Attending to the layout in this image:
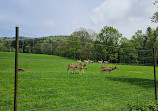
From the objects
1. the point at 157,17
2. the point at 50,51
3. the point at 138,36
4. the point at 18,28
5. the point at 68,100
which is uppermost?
the point at 138,36

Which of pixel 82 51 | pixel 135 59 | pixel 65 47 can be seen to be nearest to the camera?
pixel 65 47

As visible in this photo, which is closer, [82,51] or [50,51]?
[50,51]

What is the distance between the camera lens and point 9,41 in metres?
4.24

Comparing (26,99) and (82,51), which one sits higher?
(82,51)

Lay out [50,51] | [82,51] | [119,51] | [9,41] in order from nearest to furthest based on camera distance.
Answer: [9,41] → [50,51] → [82,51] → [119,51]

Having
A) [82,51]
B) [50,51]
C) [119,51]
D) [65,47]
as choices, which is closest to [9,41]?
[50,51]

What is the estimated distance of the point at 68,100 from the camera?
6867 millimetres

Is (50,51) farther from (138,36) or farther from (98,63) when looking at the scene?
(138,36)

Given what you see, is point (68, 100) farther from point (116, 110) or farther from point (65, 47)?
point (65, 47)

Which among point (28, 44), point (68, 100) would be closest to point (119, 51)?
point (68, 100)

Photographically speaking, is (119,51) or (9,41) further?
(119,51)

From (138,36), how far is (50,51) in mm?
71100

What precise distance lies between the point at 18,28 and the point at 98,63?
12.6 ft

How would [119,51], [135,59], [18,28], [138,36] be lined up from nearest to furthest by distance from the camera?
[18,28] < [119,51] < [135,59] < [138,36]
